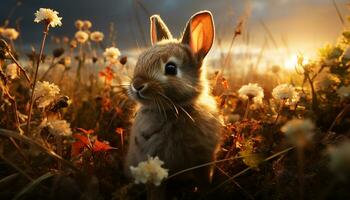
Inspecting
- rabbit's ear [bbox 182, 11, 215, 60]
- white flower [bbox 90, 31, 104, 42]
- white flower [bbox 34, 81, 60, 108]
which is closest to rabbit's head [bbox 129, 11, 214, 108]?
rabbit's ear [bbox 182, 11, 215, 60]

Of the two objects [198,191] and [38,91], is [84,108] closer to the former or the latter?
[38,91]

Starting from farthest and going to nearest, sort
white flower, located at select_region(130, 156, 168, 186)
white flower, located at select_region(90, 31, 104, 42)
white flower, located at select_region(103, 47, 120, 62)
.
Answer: white flower, located at select_region(90, 31, 104, 42) < white flower, located at select_region(103, 47, 120, 62) < white flower, located at select_region(130, 156, 168, 186)

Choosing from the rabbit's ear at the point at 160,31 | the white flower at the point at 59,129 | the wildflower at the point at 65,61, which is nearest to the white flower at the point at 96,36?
the wildflower at the point at 65,61

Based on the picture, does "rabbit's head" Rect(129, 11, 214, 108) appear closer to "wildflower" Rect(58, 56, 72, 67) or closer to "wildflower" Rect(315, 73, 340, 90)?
"wildflower" Rect(315, 73, 340, 90)

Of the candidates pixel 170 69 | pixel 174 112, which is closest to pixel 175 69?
pixel 170 69

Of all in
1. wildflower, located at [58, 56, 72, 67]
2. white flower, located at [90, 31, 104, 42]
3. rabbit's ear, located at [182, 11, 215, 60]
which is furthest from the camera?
white flower, located at [90, 31, 104, 42]

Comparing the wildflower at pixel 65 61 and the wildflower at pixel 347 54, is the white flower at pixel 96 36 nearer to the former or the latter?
the wildflower at pixel 65 61

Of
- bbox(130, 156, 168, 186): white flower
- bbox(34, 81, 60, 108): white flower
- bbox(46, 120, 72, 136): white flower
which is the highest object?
bbox(34, 81, 60, 108): white flower

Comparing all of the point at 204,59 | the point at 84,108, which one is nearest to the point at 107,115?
the point at 84,108
